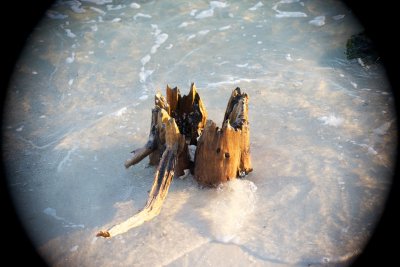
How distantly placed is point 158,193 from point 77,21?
5693 mm

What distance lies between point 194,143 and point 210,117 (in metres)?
1.06

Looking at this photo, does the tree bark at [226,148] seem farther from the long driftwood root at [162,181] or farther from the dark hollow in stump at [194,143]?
the long driftwood root at [162,181]

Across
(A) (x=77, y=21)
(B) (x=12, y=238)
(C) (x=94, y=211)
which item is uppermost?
(A) (x=77, y=21)

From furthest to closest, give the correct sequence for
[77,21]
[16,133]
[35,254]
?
[77,21] → [16,133] → [35,254]

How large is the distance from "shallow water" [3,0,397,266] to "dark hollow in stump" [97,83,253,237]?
7.8 inches

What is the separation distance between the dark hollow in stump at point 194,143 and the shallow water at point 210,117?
199 mm

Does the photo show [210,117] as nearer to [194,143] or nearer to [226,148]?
[194,143]

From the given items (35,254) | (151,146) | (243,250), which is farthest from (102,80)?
(243,250)

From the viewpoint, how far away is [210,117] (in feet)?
15.3

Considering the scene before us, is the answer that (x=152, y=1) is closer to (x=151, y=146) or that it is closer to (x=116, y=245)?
(x=151, y=146)

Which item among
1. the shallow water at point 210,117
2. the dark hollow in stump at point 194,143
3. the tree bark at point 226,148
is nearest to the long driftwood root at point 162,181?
the dark hollow in stump at point 194,143

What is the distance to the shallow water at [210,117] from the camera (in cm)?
306

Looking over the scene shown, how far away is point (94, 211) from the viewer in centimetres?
343

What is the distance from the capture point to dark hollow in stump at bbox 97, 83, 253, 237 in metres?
3.09
